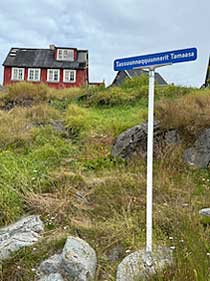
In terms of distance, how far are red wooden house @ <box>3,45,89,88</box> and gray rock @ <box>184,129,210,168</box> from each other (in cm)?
3151

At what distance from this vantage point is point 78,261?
3.97 metres

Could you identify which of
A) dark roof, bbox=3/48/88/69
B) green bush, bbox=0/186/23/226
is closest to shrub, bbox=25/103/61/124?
green bush, bbox=0/186/23/226

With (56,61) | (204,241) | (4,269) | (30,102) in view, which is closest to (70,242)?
(4,269)

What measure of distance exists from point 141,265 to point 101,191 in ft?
6.39

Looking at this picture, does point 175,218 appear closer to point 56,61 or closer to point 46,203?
point 46,203

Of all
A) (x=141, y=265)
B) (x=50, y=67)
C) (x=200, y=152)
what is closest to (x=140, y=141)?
(x=200, y=152)

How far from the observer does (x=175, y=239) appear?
4184 millimetres

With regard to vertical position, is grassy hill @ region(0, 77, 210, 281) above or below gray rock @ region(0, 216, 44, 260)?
above

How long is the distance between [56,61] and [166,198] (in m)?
35.6

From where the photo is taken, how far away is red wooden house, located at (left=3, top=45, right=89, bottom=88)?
38562 millimetres

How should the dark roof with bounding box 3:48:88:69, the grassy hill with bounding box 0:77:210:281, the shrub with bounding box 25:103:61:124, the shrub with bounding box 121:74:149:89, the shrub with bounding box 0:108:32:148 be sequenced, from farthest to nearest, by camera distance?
1. the dark roof with bounding box 3:48:88:69
2. the shrub with bounding box 121:74:149:89
3. the shrub with bounding box 25:103:61:124
4. the shrub with bounding box 0:108:32:148
5. the grassy hill with bounding box 0:77:210:281

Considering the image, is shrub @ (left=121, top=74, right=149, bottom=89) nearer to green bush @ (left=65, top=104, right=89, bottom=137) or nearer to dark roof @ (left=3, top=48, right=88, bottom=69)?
green bush @ (left=65, top=104, right=89, bottom=137)

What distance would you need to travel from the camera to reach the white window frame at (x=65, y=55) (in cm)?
→ 3957

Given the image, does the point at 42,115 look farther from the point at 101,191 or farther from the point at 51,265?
the point at 51,265
